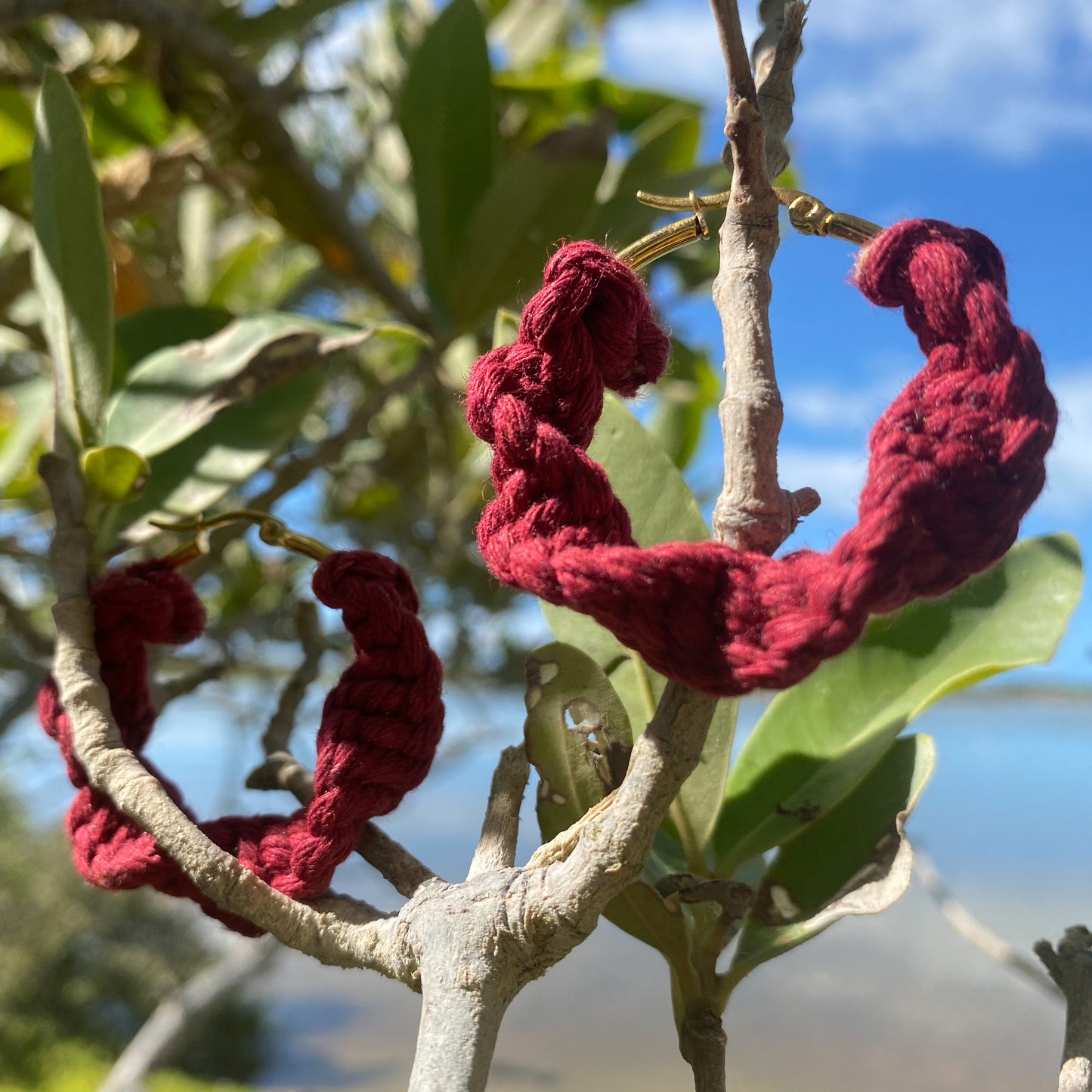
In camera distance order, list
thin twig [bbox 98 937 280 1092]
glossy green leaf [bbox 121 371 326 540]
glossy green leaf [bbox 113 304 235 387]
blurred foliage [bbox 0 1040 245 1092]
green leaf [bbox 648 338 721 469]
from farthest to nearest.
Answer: blurred foliage [bbox 0 1040 245 1092] < green leaf [bbox 648 338 721 469] < thin twig [bbox 98 937 280 1092] < glossy green leaf [bbox 113 304 235 387] < glossy green leaf [bbox 121 371 326 540]

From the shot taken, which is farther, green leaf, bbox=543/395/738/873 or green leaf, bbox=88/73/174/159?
green leaf, bbox=88/73/174/159

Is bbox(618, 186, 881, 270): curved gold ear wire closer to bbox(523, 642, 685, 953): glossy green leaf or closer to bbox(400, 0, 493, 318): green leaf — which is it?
bbox(523, 642, 685, 953): glossy green leaf

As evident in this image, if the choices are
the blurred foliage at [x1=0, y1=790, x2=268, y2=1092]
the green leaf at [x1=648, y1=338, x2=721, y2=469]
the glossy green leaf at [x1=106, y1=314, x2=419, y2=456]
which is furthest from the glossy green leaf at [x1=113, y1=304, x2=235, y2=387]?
the blurred foliage at [x1=0, y1=790, x2=268, y2=1092]

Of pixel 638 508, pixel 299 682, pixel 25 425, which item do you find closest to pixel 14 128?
pixel 25 425

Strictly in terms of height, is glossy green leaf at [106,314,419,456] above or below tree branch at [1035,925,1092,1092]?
above

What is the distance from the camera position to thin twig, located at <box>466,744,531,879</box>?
35 cm

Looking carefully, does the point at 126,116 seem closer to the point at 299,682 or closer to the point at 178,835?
the point at 299,682

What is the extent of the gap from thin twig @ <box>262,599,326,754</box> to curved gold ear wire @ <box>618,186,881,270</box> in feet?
0.97

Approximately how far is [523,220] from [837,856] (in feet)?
1.74

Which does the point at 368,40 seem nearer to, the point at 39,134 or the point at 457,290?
the point at 457,290

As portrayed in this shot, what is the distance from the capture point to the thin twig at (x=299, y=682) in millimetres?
505

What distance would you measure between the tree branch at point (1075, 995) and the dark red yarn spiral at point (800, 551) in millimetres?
198

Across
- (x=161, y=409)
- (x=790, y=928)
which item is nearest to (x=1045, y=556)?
(x=790, y=928)

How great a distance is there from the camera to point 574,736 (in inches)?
14.9
